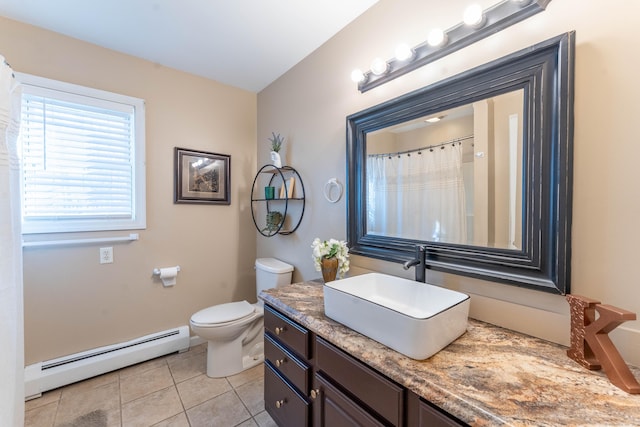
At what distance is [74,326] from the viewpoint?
6.49 ft

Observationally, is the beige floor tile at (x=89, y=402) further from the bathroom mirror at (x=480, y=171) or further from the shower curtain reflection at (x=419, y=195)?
the shower curtain reflection at (x=419, y=195)

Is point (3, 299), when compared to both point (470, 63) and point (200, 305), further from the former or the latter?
point (470, 63)

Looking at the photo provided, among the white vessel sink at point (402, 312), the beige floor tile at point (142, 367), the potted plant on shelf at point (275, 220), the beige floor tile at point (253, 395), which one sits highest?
the potted plant on shelf at point (275, 220)

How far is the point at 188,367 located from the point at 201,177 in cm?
159

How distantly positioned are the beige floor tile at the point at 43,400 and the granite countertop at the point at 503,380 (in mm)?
2031


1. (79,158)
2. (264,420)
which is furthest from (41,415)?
(79,158)

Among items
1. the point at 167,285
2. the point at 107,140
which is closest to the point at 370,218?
the point at 167,285

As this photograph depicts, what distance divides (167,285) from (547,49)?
280 cm

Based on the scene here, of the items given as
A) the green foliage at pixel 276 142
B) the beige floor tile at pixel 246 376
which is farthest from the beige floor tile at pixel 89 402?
the green foliage at pixel 276 142

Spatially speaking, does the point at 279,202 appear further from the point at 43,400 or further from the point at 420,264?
the point at 43,400

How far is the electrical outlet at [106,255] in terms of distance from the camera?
2.07 m

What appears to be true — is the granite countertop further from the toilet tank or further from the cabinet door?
the toilet tank

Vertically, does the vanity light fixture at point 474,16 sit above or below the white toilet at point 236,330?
above

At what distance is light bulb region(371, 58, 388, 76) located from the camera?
147 cm
